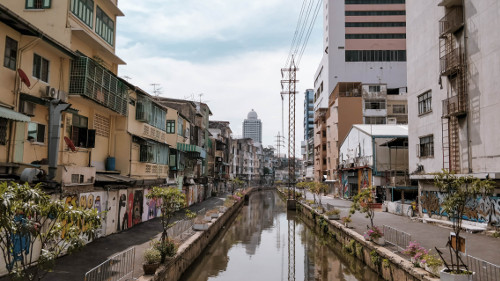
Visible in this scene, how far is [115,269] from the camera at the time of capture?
11.5 m

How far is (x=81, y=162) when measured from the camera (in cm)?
1927

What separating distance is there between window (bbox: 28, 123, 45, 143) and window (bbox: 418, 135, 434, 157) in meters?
24.5

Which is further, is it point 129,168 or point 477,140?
point 129,168

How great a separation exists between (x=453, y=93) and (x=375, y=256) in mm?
13380

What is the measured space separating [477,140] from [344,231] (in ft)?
30.7

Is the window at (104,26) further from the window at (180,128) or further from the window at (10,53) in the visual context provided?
the window at (180,128)

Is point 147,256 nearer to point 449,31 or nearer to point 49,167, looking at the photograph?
point 49,167

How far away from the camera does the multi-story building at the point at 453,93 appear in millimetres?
20969

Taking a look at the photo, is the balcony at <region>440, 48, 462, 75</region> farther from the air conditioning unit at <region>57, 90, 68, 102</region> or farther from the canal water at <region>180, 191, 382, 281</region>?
the air conditioning unit at <region>57, 90, 68, 102</region>

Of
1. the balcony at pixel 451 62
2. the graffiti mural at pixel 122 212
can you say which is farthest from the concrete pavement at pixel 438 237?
Answer: the graffiti mural at pixel 122 212

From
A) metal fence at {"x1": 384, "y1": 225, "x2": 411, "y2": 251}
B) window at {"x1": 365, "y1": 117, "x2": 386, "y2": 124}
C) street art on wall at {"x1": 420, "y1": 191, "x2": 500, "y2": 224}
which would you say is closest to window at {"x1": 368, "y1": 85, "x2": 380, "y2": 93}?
window at {"x1": 365, "y1": 117, "x2": 386, "y2": 124}

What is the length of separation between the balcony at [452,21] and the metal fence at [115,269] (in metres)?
22.7

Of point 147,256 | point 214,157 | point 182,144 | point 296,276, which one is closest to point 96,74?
point 147,256

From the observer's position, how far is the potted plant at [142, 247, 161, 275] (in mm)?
12531
